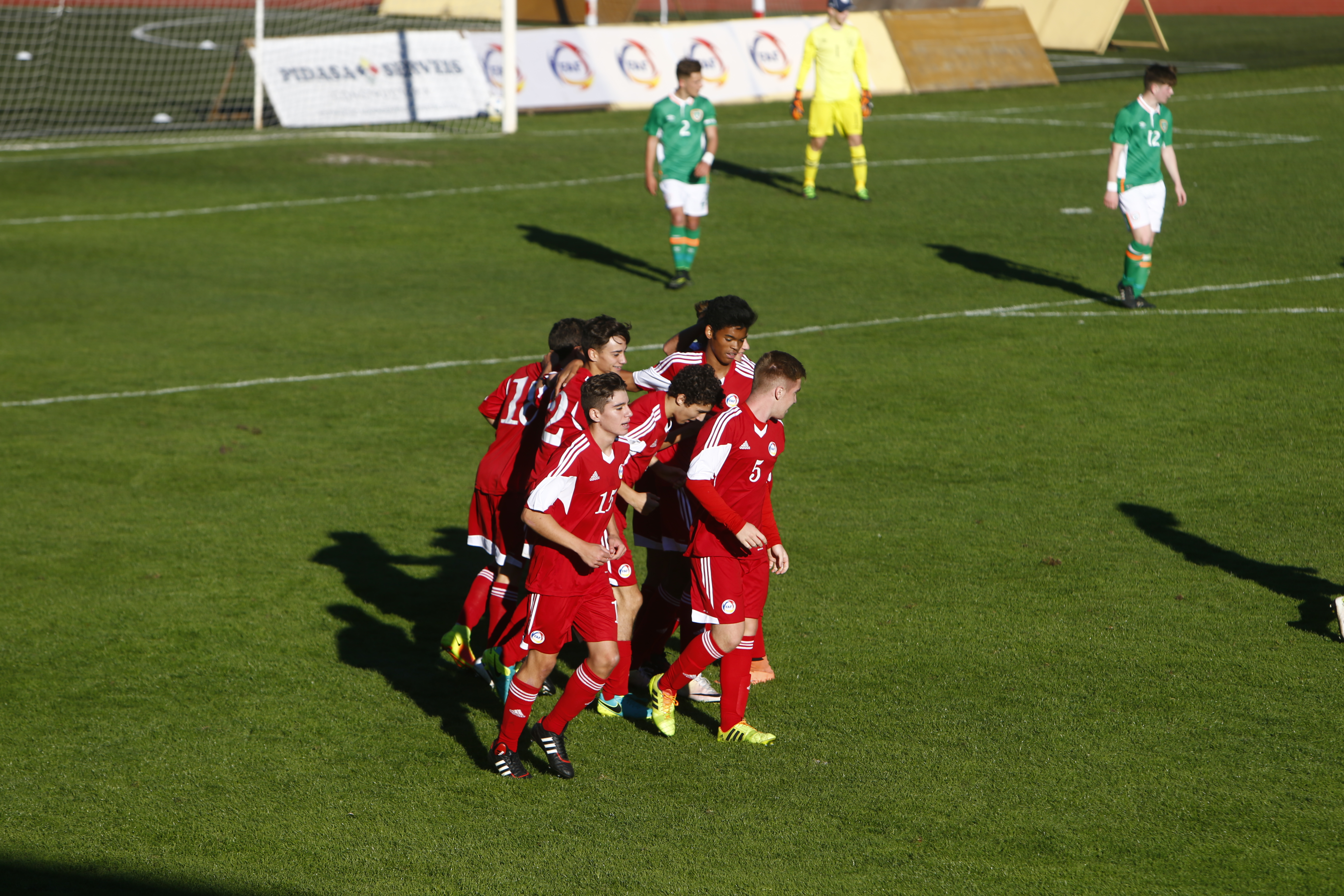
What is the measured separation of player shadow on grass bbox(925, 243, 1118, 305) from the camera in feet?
52.0

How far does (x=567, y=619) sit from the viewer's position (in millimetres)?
6320

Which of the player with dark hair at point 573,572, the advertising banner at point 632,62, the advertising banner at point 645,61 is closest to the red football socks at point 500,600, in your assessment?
the player with dark hair at point 573,572

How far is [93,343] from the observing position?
15.2 m

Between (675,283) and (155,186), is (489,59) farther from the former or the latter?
(675,283)

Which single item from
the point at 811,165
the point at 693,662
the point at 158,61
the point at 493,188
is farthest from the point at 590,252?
the point at 158,61

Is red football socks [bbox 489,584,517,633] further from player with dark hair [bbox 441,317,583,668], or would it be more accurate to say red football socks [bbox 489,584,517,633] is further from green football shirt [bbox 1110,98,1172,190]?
green football shirt [bbox 1110,98,1172,190]

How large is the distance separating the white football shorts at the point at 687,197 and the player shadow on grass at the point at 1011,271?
328cm

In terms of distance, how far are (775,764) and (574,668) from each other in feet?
5.85

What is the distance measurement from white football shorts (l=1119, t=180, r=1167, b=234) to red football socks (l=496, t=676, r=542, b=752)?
33.0 ft

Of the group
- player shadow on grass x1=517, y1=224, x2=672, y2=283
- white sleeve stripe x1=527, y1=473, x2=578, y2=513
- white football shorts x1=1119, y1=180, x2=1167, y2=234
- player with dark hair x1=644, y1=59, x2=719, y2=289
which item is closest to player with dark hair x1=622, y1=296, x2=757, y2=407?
white sleeve stripe x1=527, y1=473, x2=578, y2=513

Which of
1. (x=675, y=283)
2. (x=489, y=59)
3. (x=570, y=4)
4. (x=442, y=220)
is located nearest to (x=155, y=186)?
(x=442, y=220)

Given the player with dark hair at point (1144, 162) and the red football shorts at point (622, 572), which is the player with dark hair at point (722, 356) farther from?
the player with dark hair at point (1144, 162)

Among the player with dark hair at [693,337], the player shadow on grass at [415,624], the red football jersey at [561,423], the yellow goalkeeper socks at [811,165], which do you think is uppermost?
the player with dark hair at [693,337]

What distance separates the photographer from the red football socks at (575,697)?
21.1ft
